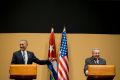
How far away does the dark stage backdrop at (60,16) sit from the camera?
719cm

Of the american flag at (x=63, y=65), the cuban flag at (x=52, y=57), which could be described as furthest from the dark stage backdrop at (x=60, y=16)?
the american flag at (x=63, y=65)

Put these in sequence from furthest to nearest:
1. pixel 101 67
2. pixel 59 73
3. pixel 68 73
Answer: pixel 68 73, pixel 59 73, pixel 101 67

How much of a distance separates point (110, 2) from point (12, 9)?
8.22 ft

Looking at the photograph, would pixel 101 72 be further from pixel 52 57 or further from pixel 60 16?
pixel 60 16

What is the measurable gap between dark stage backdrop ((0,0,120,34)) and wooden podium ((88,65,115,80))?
3109mm

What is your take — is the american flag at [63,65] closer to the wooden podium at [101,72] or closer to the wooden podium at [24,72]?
the wooden podium at [101,72]

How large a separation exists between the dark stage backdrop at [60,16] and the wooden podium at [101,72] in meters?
3.11

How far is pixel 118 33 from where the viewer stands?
24.3 ft

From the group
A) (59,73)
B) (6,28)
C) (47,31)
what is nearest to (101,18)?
(47,31)

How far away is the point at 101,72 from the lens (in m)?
4.23

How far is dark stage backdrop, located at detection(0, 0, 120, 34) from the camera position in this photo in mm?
7191

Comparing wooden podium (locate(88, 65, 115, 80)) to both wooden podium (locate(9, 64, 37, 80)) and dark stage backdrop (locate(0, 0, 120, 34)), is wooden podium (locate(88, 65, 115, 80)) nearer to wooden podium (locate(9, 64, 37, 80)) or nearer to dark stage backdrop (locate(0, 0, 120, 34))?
wooden podium (locate(9, 64, 37, 80))

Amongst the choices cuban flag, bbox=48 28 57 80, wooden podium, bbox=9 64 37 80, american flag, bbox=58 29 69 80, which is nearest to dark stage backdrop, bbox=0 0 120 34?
cuban flag, bbox=48 28 57 80

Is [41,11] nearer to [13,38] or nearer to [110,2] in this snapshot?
[13,38]
